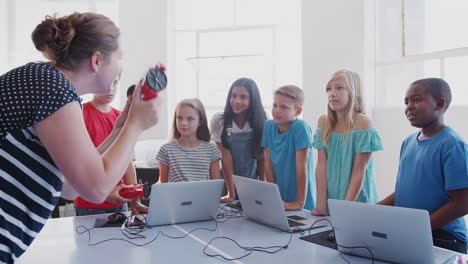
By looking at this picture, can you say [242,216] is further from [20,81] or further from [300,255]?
[20,81]

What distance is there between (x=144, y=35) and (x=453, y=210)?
468 cm

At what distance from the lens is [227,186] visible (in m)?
2.60

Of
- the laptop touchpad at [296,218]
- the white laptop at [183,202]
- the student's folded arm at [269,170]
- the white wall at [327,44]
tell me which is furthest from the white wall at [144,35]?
the laptop touchpad at [296,218]

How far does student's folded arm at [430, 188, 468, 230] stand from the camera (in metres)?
1.56

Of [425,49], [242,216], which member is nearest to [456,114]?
[425,49]

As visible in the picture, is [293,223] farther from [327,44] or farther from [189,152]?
[327,44]

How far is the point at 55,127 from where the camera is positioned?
0.92 m

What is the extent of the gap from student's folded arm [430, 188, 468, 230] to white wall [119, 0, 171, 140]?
166 inches

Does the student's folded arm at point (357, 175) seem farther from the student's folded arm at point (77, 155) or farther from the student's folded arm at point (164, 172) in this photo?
the student's folded arm at point (77, 155)

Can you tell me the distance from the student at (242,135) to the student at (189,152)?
0.10m

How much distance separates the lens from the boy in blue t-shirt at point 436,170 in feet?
5.15

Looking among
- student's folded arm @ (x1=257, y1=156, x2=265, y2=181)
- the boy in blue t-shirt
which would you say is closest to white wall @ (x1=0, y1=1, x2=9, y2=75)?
student's folded arm @ (x1=257, y1=156, x2=265, y2=181)

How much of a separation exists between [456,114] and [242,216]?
2.78 m

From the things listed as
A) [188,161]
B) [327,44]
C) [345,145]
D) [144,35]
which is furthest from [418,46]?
[144,35]
